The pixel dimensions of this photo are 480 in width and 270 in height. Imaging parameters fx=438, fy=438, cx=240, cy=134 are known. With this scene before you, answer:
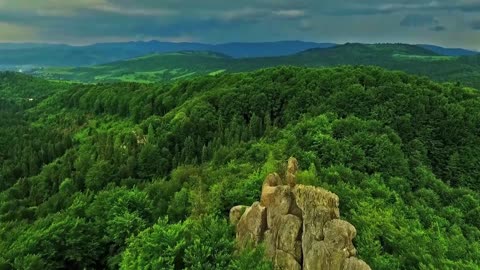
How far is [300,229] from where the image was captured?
42.5m

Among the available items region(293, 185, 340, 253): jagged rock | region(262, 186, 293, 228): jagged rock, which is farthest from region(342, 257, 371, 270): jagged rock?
region(262, 186, 293, 228): jagged rock

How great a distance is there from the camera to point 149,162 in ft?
374

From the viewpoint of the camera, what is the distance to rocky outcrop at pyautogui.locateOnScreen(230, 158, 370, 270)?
38912 millimetres

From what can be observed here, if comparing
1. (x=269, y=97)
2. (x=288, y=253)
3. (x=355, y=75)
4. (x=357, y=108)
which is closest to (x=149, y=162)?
(x=269, y=97)

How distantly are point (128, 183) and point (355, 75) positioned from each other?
253 ft

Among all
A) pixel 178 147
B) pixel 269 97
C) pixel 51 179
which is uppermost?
pixel 269 97

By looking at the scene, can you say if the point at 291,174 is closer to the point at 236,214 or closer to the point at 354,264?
the point at 236,214

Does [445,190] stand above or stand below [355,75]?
below

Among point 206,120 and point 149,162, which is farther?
point 206,120

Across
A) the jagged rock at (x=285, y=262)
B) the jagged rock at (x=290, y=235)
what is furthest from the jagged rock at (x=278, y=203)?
the jagged rock at (x=285, y=262)

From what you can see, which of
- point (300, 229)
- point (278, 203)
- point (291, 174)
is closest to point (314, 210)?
point (300, 229)

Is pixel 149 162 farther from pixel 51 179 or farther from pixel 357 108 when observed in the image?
pixel 357 108

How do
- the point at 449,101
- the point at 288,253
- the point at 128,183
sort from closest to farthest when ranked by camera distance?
the point at 288,253 → the point at 128,183 → the point at 449,101

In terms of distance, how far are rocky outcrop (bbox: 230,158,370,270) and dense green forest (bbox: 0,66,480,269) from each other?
2.45m
